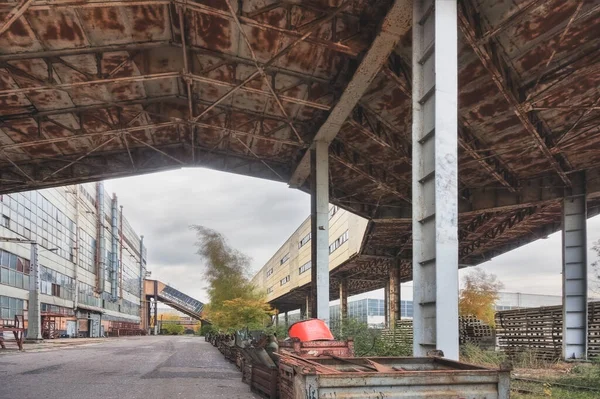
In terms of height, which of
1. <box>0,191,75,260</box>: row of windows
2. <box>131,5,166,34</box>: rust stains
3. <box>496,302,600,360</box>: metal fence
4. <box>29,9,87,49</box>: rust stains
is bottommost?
<box>496,302,600,360</box>: metal fence

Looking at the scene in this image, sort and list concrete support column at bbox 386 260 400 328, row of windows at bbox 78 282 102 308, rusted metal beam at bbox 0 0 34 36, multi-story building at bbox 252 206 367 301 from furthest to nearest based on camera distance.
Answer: row of windows at bbox 78 282 102 308
concrete support column at bbox 386 260 400 328
multi-story building at bbox 252 206 367 301
rusted metal beam at bbox 0 0 34 36

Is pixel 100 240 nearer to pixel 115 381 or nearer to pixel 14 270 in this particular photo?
pixel 14 270

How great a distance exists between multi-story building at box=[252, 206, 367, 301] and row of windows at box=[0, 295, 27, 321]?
17.6m

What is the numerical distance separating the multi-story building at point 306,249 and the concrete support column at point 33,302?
1688cm

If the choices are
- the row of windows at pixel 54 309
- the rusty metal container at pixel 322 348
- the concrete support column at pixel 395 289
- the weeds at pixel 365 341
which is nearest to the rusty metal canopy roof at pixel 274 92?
the weeds at pixel 365 341

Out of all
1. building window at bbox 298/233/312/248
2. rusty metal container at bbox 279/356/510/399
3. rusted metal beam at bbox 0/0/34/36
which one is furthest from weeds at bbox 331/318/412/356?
building window at bbox 298/233/312/248

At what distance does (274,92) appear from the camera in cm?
1399

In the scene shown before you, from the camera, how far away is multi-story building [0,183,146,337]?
35.6 m

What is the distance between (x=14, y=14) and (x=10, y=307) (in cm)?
3083

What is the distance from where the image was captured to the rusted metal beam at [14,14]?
9734 mm

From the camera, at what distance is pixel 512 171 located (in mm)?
20141

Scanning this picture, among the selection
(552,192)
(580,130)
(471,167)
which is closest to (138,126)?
(471,167)

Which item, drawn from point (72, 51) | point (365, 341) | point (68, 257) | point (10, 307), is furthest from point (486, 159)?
point (68, 257)

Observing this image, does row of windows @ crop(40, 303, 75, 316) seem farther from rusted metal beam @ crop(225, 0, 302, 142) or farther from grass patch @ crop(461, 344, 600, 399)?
grass patch @ crop(461, 344, 600, 399)
